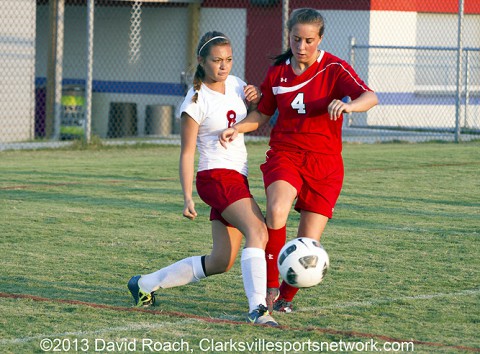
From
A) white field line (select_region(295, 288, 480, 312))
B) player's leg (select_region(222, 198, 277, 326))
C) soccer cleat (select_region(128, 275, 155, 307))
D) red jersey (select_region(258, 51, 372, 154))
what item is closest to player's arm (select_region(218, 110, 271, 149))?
red jersey (select_region(258, 51, 372, 154))

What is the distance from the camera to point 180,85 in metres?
22.0

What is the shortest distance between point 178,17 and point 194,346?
1712cm

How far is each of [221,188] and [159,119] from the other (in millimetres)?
15042

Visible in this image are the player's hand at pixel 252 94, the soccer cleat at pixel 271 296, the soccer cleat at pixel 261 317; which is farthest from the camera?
the player's hand at pixel 252 94

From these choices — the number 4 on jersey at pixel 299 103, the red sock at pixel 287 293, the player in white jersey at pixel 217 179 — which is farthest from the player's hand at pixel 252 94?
the red sock at pixel 287 293

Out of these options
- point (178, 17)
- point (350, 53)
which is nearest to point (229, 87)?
point (350, 53)

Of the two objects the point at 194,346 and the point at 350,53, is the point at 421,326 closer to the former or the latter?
the point at 194,346

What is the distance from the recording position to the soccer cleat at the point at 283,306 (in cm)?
601

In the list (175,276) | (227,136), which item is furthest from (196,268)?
(227,136)

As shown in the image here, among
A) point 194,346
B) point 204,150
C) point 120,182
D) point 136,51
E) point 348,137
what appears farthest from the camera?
point 136,51

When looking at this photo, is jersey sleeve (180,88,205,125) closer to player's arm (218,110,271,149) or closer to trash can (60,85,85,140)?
player's arm (218,110,271,149)

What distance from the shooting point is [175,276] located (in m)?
6.13

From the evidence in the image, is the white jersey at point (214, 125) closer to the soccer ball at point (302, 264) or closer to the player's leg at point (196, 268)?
the player's leg at point (196, 268)

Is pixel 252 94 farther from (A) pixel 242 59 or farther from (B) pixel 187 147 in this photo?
(A) pixel 242 59
